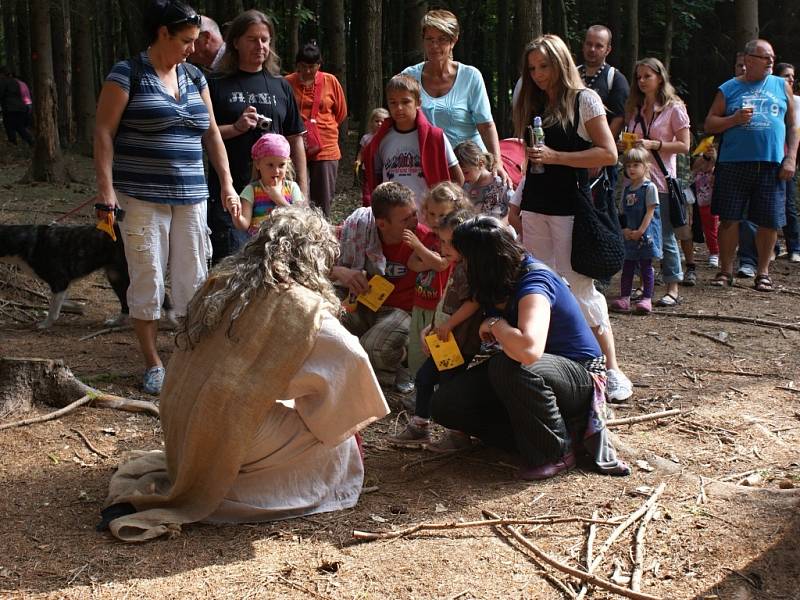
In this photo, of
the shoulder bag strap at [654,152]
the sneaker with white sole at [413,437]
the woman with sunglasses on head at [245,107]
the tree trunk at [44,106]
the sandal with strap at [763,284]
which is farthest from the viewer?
the tree trunk at [44,106]

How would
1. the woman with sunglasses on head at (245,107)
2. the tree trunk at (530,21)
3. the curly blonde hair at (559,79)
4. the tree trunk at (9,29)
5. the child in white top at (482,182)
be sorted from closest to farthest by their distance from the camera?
1. the curly blonde hair at (559,79)
2. the woman with sunglasses on head at (245,107)
3. the child in white top at (482,182)
4. the tree trunk at (530,21)
5. the tree trunk at (9,29)

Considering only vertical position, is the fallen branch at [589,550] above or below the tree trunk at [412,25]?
below

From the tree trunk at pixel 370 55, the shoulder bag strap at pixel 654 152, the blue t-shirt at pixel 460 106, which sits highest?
the tree trunk at pixel 370 55

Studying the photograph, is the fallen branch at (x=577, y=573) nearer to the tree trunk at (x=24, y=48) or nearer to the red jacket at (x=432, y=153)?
the red jacket at (x=432, y=153)

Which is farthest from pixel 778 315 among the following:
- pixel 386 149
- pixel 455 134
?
pixel 386 149

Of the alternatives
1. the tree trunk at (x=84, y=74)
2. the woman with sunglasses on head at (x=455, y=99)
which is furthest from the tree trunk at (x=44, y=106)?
the woman with sunglasses on head at (x=455, y=99)

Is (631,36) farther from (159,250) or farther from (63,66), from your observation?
(159,250)

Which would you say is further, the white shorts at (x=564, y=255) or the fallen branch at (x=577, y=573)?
the white shorts at (x=564, y=255)

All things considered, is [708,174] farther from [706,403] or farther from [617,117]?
[706,403]

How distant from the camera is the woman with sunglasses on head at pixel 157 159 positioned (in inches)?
190

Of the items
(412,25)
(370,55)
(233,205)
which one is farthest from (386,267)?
(412,25)

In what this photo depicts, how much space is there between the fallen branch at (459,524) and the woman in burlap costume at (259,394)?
346mm

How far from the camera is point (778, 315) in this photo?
7.60 meters

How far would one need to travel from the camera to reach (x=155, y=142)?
4969mm
